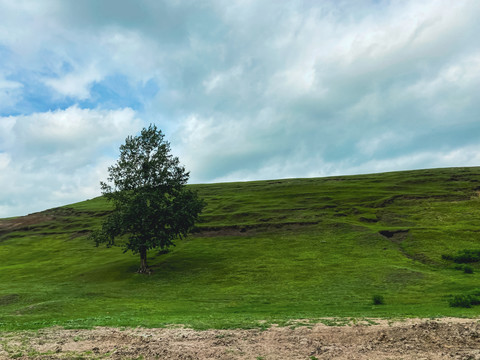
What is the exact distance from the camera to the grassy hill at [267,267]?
31891 millimetres

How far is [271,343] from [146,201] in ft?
144

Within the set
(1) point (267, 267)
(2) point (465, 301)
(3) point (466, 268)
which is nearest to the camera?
(2) point (465, 301)

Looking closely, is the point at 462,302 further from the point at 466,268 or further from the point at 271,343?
the point at 466,268

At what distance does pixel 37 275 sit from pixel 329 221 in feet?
193

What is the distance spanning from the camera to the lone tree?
57.4m

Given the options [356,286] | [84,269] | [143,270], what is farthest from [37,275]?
[356,286]

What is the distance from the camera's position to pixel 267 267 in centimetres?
5416

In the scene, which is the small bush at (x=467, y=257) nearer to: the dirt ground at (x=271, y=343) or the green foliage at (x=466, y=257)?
the green foliage at (x=466, y=257)

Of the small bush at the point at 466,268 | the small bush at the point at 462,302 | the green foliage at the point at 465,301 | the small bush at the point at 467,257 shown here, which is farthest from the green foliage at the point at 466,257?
the small bush at the point at 462,302

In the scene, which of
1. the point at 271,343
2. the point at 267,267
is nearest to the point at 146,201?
the point at 267,267

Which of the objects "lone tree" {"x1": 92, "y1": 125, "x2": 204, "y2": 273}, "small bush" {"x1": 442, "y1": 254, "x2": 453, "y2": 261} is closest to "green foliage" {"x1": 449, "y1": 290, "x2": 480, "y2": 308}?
"small bush" {"x1": 442, "y1": 254, "x2": 453, "y2": 261}

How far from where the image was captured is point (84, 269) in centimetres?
6238

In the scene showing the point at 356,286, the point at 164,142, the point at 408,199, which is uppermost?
the point at 164,142

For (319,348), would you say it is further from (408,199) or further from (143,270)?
(408,199)
